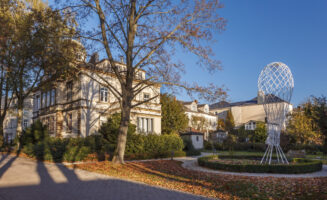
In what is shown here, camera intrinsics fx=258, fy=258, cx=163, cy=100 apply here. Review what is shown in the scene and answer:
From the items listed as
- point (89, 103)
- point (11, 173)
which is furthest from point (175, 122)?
point (11, 173)

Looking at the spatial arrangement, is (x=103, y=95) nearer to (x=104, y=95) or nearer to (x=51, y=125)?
(x=104, y=95)

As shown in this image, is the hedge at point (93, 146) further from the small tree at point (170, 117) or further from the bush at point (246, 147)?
the bush at point (246, 147)

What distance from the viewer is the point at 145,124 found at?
29.5 m

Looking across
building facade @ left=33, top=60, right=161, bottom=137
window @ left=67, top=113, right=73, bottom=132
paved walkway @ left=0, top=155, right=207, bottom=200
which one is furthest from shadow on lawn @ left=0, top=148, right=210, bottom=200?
window @ left=67, top=113, right=73, bottom=132

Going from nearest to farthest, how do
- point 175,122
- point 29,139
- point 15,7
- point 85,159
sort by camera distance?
point 85,159 < point 15,7 < point 29,139 < point 175,122

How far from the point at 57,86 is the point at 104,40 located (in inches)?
594

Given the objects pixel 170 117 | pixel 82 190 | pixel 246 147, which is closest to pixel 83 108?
pixel 170 117

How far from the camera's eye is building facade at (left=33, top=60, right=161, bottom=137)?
79.8 feet

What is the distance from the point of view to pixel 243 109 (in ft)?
216

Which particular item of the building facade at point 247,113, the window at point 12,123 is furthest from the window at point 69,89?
the building facade at point 247,113

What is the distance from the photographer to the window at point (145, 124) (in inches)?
1137

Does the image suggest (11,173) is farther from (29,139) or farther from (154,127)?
(154,127)

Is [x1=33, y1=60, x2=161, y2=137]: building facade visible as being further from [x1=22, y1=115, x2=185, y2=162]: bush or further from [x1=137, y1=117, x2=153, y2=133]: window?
[x1=22, y1=115, x2=185, y2=162]: bush

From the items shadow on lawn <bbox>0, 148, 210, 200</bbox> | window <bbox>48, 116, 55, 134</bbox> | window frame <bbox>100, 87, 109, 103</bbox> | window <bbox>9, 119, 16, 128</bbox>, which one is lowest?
shadow on lawn <bbox>0, 148, 210, 200</bbox>
